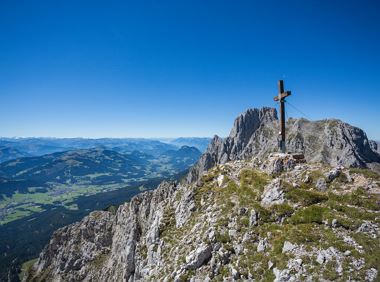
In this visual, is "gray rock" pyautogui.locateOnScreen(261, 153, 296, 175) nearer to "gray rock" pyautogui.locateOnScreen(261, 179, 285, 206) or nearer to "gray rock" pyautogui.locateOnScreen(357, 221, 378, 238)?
"gray rock" pyautogui.locateOnScreen(261, 179, 285, 206)

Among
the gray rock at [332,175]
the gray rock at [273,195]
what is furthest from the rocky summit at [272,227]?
the gray rock at [273,195]

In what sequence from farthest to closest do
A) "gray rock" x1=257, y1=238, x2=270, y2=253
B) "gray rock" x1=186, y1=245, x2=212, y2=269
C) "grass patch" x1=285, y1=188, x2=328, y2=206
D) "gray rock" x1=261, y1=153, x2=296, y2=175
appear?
"gray rock" x1=261, y1=153, x2=296, y2=175
"gray rock" x1=186, y1=245, x2=212, y2=269
"grass patch" x1=285, y1=188, x2=328, y2=206
"gray rock" x1=257, y1=238, x2=270, y2=253

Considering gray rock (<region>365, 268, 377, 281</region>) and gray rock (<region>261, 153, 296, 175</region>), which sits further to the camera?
gray rock (<region>261, 153, 296, 175</region>)

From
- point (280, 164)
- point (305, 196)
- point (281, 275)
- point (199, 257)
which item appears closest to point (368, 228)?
point (305, 196)

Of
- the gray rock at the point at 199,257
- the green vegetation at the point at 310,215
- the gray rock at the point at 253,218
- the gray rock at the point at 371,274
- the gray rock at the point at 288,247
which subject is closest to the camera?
the gray rock at the point at 371,274

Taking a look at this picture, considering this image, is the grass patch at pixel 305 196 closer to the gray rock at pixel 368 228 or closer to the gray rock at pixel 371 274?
the gray rock at pixel 368 228

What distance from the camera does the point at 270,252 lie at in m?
20.4

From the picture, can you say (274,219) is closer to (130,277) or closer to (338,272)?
(338,272)

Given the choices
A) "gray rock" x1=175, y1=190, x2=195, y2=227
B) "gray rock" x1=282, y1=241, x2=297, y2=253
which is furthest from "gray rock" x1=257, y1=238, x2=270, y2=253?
"gray rock" x1=175, y1=190, x2=195, y2=227

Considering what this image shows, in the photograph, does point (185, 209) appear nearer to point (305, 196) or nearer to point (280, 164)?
point (280, 164)

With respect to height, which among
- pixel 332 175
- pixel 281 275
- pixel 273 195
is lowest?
pixel 281 275

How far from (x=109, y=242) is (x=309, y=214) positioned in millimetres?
96096

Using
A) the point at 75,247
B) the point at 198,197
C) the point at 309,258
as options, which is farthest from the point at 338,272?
the point at 75,247

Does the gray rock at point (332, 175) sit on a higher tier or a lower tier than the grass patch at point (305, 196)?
higher
